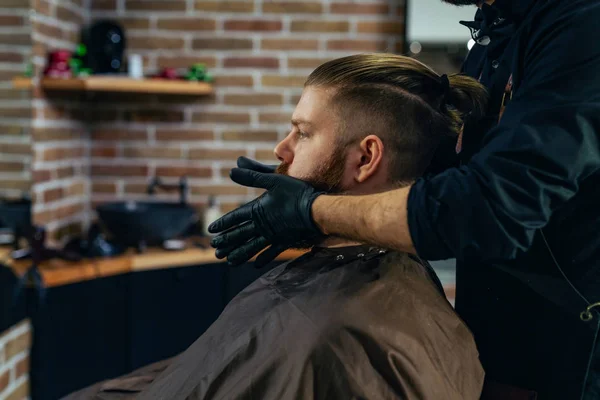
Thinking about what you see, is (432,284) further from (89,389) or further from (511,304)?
(89,389)

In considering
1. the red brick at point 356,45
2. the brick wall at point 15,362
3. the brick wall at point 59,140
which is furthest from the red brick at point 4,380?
the red brick at point 356,45

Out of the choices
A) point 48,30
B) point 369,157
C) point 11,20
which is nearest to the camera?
point 369,157

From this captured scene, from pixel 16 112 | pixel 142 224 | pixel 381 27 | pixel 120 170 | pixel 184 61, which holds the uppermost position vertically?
pixel 381 27

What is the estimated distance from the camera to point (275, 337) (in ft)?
4.00

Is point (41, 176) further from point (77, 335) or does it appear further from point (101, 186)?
point (77, 335)

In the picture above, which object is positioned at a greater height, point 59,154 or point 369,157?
point 369,157

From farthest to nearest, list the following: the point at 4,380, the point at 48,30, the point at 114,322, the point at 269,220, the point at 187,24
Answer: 1. the point at 187,24
2. the point at 48,30
3. the point at 114,322
4. the point at 4,380
5. the point at 269,220

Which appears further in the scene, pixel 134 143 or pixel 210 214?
pixel 134 143

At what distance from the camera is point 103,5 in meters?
3.35

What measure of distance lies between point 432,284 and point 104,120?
8.32ft

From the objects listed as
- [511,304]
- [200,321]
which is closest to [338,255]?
[511,304]

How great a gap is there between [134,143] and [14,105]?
817mm

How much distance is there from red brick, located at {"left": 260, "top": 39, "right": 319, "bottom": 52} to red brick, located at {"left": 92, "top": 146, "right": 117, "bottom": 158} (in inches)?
38.4

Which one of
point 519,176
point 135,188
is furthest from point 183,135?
point 519,176
